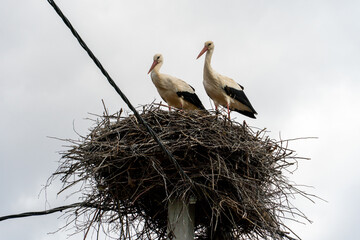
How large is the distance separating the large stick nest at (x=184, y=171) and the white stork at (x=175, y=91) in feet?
5.74

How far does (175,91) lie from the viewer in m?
7.50

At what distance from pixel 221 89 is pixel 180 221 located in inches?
104

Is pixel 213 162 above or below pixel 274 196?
above

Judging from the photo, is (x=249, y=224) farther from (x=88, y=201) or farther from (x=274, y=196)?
(x=88, y=201)

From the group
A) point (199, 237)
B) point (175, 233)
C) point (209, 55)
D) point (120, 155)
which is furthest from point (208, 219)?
point (209, 55)

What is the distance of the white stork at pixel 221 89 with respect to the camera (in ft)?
25.0

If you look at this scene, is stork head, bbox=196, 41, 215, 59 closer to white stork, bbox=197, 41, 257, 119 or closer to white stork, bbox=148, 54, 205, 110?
white stork, bbox=197, 41, 257, 119

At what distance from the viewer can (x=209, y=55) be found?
7875mm

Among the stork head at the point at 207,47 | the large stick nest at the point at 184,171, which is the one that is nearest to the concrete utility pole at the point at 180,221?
the large stick nest at the point at 184,171

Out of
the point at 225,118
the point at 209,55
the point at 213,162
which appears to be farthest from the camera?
the point at 209,55

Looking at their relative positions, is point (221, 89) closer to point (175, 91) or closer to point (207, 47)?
point (175, 91)

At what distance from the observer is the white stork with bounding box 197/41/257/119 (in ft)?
25.0

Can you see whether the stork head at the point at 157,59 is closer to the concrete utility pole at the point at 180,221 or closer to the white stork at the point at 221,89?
the white stork at the point at 221,89

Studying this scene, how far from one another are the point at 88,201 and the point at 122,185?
0.33m
